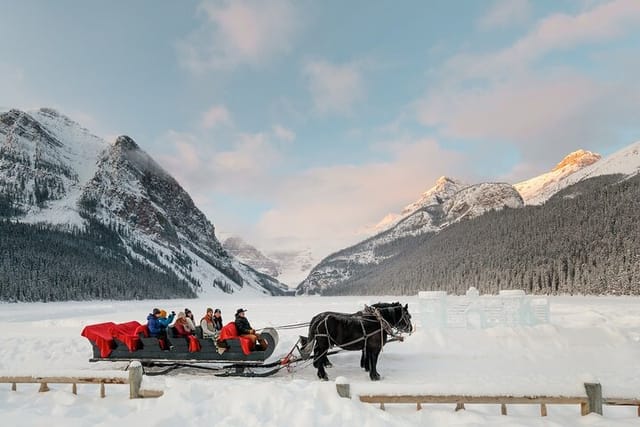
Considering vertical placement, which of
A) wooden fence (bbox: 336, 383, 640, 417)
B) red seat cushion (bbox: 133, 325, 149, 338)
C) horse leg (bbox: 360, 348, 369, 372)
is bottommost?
horse leg (bbox: 360, 348, 369, 372)

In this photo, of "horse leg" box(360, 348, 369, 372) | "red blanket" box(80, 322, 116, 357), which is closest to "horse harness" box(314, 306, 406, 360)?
"horse leg" box(360, 348, 369, 372)

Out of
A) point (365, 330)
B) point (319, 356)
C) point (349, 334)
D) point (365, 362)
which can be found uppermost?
point (365, 330)

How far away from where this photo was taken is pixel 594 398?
22.9 feet

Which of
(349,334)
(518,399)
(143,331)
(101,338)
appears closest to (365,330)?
(349,334)

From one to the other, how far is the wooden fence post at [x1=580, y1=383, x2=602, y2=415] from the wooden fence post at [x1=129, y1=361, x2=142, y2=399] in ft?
25.6

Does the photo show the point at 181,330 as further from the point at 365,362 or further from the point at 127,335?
the point at 365,362

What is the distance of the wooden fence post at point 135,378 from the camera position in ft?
26.1

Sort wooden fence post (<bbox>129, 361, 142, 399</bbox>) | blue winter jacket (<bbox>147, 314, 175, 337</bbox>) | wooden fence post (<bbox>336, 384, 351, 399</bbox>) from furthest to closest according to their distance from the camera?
blue winter jacket (<bbox>147, 314, 175, 337</bbox>)
wooden fence post (<bbox>129, 361, 142, 399</bbox>)
wooden fence post (<bbox>336, 384, 351, 399</bbox>)

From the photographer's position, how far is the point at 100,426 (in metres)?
7.03

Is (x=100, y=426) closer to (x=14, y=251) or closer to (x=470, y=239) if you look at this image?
(x=14, y=251)

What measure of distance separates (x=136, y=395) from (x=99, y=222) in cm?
19232

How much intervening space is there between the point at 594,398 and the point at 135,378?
7.99 meters

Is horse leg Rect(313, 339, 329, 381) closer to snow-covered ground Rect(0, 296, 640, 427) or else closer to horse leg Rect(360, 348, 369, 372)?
snow-covered ground Rect(0, 296, 640, 427)

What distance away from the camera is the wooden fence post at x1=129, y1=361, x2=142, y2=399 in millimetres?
7941
